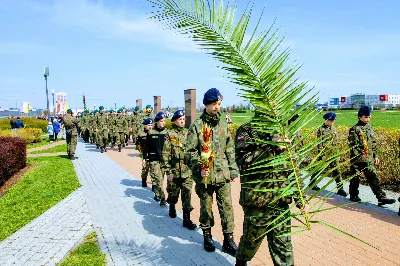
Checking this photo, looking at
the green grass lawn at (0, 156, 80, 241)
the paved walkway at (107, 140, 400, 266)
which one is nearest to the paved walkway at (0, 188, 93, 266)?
the green grass lawn at (0, 156, 80, 241)

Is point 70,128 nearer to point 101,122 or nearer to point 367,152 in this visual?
point 101,122

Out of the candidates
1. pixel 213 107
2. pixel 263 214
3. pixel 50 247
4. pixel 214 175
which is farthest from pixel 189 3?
pixel 50 247

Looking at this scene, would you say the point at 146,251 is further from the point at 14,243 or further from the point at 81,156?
the point at 81,156

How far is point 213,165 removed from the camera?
466cm

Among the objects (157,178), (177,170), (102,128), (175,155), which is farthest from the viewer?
(102,128)

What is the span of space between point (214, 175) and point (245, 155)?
1349 millimetres

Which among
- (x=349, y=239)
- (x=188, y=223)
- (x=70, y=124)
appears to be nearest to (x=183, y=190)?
(x=188, y=223)

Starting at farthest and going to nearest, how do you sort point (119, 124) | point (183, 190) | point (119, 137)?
point (119, 137)
point (119, 124)
point (183, 190)

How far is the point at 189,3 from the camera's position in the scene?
1771 millimetres

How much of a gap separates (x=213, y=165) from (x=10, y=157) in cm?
896

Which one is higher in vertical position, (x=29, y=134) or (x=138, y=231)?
(x=29, y=134)

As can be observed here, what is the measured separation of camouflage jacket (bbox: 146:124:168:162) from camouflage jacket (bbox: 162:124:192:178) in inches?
45.2

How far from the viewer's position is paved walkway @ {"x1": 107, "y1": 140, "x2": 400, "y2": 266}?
14.9 feet

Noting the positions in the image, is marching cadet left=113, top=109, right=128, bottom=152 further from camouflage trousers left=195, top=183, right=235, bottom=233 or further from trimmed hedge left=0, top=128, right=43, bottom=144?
camouflage trousers left=195, top=183, right=235, bottom=233
